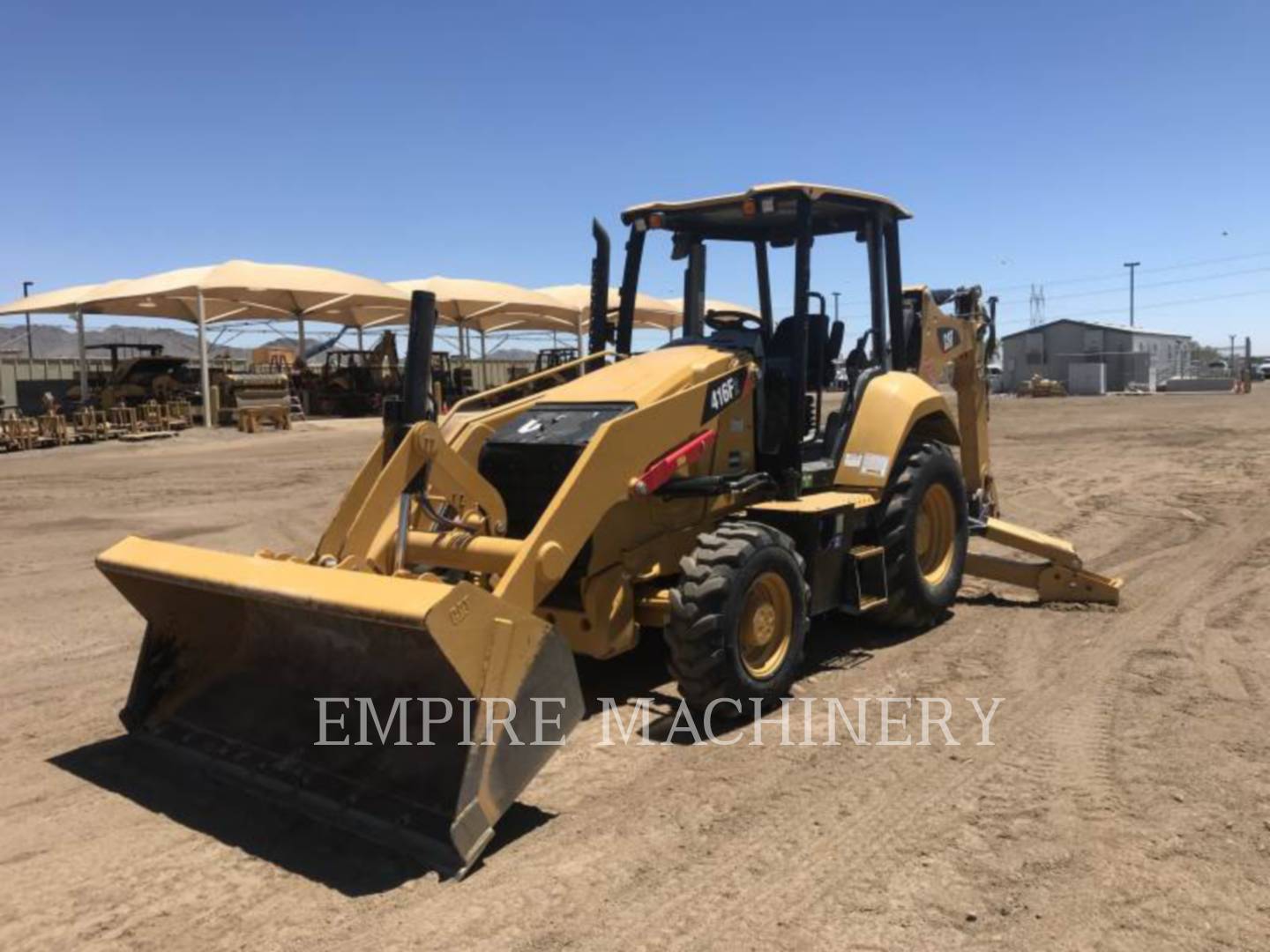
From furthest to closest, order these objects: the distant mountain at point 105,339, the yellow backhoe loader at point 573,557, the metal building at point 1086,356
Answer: the distant mountain at point 105,339 < the metal building at point 1086,356 < the yellow backhoe loader at point 573,557

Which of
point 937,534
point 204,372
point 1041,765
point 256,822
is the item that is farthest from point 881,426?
point 204,372

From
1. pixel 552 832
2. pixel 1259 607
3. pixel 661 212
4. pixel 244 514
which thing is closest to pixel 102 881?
pixel 552 832

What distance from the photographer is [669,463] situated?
17.4ft

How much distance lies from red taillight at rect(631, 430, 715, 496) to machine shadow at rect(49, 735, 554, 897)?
5.41 ft

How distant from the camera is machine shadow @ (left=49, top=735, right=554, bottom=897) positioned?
3.69 meters

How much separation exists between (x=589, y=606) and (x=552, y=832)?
4.46ft

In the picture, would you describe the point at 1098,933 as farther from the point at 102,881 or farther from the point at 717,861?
the point at 102,881

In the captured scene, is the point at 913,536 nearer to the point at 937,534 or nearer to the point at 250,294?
the point at 937,534

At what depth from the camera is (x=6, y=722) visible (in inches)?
210

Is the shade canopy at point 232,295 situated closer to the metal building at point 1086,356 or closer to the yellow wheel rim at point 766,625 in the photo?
the yellow wheel rim at point 766,625

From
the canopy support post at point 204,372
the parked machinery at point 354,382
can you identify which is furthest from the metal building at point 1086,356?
the canopy support post at point 204,372

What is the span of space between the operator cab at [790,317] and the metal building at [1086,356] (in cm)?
4849

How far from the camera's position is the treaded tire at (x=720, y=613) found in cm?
475

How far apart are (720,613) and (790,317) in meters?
2.28
